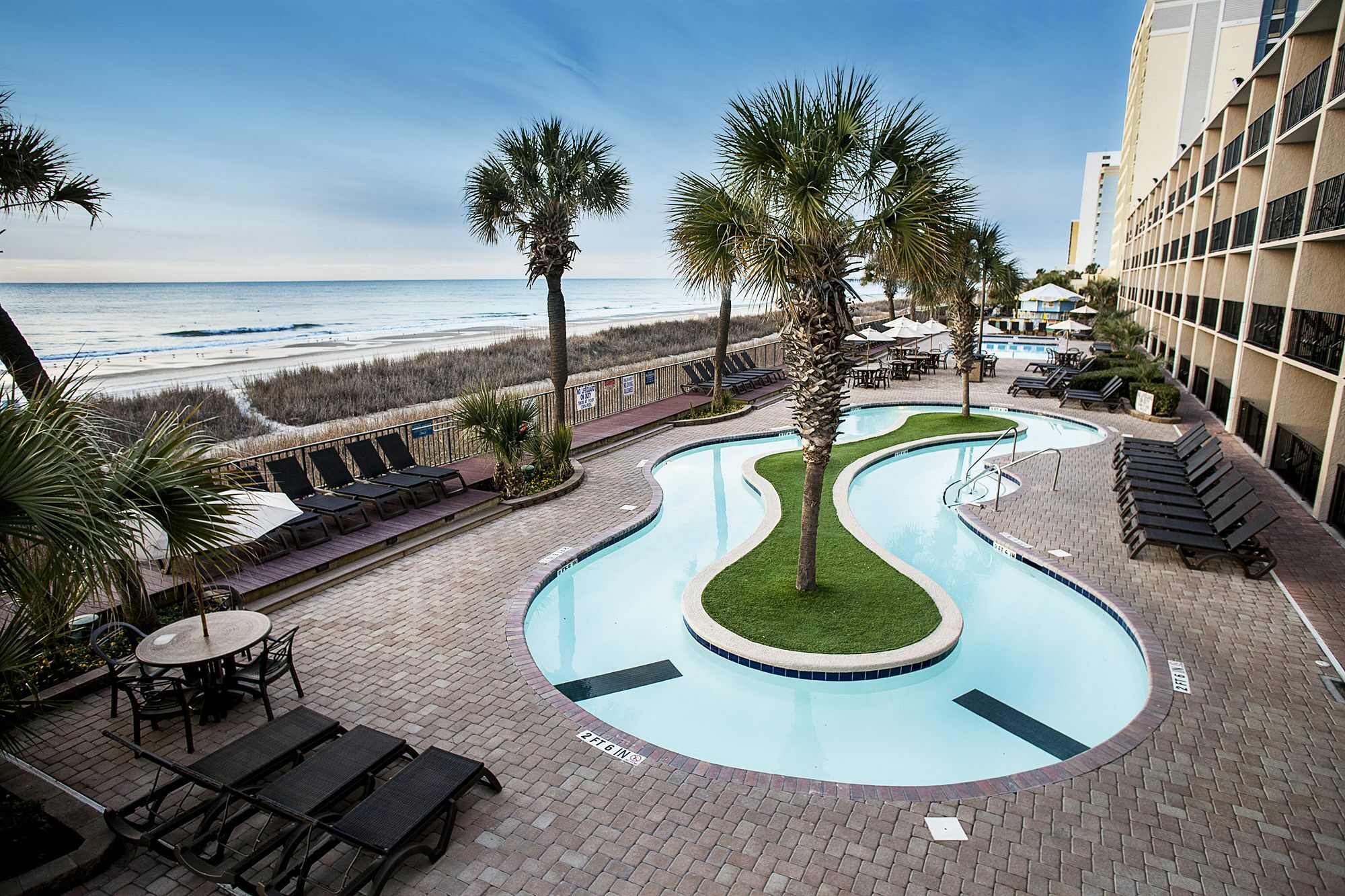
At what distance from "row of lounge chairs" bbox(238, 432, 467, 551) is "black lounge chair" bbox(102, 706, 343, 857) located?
178 inches

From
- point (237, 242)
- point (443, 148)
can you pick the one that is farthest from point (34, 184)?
point (237, 242)

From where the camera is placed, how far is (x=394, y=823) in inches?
169

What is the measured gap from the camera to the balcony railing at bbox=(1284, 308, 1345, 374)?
12102 millimetres

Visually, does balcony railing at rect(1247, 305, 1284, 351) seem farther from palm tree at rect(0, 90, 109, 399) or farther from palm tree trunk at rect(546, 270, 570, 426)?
palm tree at rect(0, 90, 109, 399)

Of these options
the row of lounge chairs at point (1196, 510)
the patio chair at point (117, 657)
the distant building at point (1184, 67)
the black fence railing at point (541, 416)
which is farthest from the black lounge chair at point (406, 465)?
the distant building at point (1184, 67)

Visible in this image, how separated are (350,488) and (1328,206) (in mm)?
18169

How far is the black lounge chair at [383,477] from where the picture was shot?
1123 centimetres

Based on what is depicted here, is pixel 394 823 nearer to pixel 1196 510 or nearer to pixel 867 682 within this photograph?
pixel 867 682

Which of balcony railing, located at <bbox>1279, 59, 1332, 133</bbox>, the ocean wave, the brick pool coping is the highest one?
balcony railing, located at <bbox>1279, 59, 1332, 133</bbox>

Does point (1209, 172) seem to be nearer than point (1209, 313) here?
No

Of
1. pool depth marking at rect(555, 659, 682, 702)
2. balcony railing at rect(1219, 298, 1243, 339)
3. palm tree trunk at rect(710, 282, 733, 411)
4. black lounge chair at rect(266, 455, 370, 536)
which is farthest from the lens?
palm tree trunk at rect(710, 282, 733, 411)

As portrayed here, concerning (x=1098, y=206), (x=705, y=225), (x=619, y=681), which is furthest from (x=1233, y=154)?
(x=1098, y=206)

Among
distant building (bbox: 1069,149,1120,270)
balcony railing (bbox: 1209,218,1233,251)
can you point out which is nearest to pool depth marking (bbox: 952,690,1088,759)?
balcony railing (bbox: 1209,218,1233,251)

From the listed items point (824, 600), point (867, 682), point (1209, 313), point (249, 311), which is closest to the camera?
point (867, 682)
